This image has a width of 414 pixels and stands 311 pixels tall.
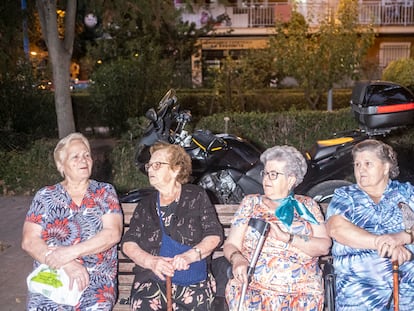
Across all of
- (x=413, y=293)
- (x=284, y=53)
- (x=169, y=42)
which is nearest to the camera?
(x=413, y=293)

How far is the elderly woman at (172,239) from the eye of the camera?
3.23m

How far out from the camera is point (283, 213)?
10.5 feet

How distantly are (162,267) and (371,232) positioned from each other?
1.15 meters

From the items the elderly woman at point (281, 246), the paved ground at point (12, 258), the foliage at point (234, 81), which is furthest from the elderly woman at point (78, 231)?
the foliage at point (234, 81)

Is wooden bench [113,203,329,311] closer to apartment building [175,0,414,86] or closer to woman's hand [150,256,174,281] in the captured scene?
woman's hand [150,256,174,281]

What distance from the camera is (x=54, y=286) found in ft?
10.5


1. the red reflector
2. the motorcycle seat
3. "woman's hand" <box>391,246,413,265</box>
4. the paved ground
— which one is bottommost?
the paved ground

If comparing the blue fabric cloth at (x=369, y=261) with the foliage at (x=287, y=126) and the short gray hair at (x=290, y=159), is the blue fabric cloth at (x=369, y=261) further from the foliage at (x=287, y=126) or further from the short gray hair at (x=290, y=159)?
the foliage at (x=287, y=126)

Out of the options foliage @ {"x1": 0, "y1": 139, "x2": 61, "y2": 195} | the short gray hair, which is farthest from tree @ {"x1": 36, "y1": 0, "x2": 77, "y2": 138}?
the short gray hair

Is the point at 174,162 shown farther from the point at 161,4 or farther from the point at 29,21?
the point at 29,21

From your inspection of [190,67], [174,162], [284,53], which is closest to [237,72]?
[284,53]

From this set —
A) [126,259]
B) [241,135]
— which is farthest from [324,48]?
[126,259]

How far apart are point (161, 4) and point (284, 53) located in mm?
3820

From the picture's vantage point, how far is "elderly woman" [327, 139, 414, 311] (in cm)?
313
